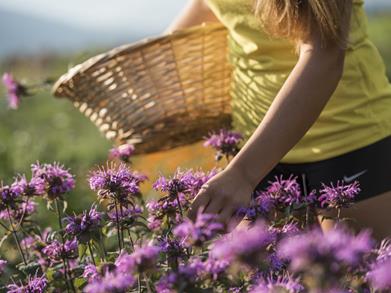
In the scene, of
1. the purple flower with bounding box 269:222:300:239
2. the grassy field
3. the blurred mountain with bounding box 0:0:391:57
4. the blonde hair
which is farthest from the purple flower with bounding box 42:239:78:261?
the blurred mountain with bounding box 0:0:391:57

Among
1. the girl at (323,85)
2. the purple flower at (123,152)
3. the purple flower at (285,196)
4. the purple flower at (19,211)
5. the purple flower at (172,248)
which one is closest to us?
the purple flower at (172,248)

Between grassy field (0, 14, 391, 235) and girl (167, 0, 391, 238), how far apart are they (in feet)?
1.80

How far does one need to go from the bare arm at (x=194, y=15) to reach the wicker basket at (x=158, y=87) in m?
0.19

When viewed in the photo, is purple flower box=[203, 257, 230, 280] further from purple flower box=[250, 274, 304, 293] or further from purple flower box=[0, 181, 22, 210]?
purple flower box=[0, 181, 22, 210]

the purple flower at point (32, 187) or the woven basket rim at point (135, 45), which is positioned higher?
the woven basket rim at point (135, 45)

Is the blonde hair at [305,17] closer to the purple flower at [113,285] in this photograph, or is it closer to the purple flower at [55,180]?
the purple flower at [55,180]

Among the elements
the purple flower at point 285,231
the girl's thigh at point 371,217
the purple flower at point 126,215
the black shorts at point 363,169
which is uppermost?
the purple flower at point 126,215

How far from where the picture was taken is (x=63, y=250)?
182 cm

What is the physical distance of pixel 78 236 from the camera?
5.83 feet

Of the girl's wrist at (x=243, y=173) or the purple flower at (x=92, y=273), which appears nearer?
the purple flower at (x=92, y=273)

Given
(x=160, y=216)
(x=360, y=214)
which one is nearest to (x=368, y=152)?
(x=360, y=214)

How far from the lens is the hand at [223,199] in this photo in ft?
5.74

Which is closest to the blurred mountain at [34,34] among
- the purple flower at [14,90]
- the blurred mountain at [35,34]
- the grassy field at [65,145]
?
the blurred mountain at [35,34]

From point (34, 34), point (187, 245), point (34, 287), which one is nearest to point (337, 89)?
point (187, 245)
